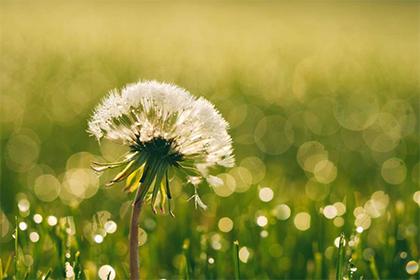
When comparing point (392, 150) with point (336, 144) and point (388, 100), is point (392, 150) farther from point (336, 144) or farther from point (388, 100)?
point (388, 100)

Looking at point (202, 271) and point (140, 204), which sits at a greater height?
point (140, 204)

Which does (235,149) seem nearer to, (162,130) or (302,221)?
(302,221)

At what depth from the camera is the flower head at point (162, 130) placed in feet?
7.07

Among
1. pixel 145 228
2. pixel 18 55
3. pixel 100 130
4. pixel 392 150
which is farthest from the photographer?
pixel 18 55

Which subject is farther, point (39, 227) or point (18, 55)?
point (18, 55)

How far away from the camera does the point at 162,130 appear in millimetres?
2191

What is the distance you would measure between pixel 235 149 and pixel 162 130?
3.92m

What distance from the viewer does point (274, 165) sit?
561 cm

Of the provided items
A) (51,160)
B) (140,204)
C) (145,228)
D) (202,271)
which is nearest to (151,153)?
(140,204)

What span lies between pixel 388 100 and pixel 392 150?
1957 mm

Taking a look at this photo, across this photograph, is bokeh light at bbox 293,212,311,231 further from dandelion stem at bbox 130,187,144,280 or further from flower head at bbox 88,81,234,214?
dandelion stem at bbox 130,187,144,280

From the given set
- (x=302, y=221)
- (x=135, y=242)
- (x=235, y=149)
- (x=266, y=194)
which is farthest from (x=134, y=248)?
(x=235, y=149)

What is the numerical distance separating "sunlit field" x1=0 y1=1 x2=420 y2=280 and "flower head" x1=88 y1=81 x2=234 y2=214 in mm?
380

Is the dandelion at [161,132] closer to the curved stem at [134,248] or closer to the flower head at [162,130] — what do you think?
the flower head at [162,130]
